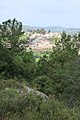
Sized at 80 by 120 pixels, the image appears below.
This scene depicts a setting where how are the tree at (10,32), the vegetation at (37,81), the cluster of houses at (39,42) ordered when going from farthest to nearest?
the cluster of houses at (39,42) < the tree at (10,32) < the vegetation at (37,81)

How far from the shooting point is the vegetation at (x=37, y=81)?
7484mm


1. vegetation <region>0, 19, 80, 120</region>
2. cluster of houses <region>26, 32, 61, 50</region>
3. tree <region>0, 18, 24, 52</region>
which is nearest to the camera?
vegetation <region>0, 19, 80, 120</region>

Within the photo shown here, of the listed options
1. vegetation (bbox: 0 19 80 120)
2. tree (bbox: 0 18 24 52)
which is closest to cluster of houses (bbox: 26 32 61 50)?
vegetation (bbox: 0 19 80 120)

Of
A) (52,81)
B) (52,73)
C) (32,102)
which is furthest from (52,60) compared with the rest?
(32,102)

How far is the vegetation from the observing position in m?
7.48

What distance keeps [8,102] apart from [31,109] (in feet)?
2.26

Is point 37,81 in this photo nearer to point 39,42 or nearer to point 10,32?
point 10,32

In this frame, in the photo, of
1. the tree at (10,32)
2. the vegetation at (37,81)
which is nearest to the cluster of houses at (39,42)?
the vegetation at (37,81)

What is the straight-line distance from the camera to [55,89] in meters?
23.9

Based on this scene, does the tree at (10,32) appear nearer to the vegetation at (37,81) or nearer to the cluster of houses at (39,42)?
the vegetation at (37,81)

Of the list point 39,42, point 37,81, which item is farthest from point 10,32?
point 39,42

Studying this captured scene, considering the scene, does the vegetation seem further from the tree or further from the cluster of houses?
the cluster of houses

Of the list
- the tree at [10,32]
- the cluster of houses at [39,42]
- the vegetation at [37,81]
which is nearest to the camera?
the vegetation at [37,81]

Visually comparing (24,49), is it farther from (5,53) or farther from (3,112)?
(3,112)
